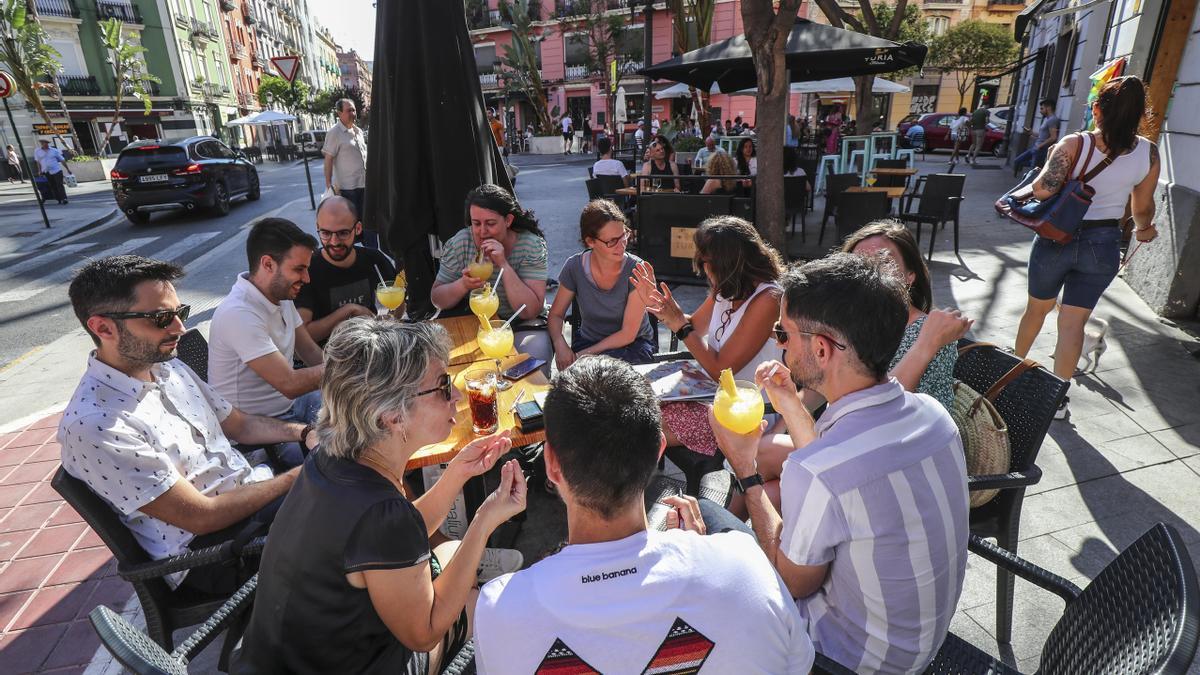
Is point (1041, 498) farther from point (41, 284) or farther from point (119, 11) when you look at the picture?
point (119, 11)

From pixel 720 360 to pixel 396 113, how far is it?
2261mm

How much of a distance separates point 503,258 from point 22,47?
25.9 metres

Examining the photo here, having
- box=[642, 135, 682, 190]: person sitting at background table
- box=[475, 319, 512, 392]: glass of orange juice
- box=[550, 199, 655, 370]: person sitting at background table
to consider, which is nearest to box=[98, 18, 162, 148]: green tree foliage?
box=[642, 135, 682, 190]: person sitting at background table

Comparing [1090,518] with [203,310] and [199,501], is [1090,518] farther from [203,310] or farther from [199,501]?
[203,310]

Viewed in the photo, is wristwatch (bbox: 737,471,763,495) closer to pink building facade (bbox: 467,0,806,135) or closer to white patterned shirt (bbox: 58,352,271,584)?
white patterned shirt (bbox: 58,352,271,584)

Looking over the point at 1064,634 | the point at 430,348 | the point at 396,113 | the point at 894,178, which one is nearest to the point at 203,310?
the point at 396,113

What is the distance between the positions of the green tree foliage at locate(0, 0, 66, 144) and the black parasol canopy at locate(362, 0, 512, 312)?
23175mm

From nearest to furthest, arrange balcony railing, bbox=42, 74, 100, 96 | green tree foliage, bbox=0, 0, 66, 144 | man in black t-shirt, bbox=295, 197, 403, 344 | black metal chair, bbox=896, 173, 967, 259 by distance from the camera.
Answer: man in black t-shirt, bbox=295, 197, 403, 344 → black metal chair, bbox=896, 173, 967, 259 → green tree foliage, bbox=0, 0, 66, 144 → balcony railing, bbox=42, 74, 100, 96

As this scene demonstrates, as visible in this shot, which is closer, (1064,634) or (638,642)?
(638,642)

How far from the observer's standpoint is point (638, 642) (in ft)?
3.17

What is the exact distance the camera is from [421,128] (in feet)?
11.3

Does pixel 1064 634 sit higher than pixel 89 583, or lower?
higher

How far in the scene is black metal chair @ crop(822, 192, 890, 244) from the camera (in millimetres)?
6820

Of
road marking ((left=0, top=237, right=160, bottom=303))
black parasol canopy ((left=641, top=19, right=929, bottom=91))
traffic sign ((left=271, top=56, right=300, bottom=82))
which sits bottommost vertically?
road marking ((left=0, top=237, right=160, bottom=303))
